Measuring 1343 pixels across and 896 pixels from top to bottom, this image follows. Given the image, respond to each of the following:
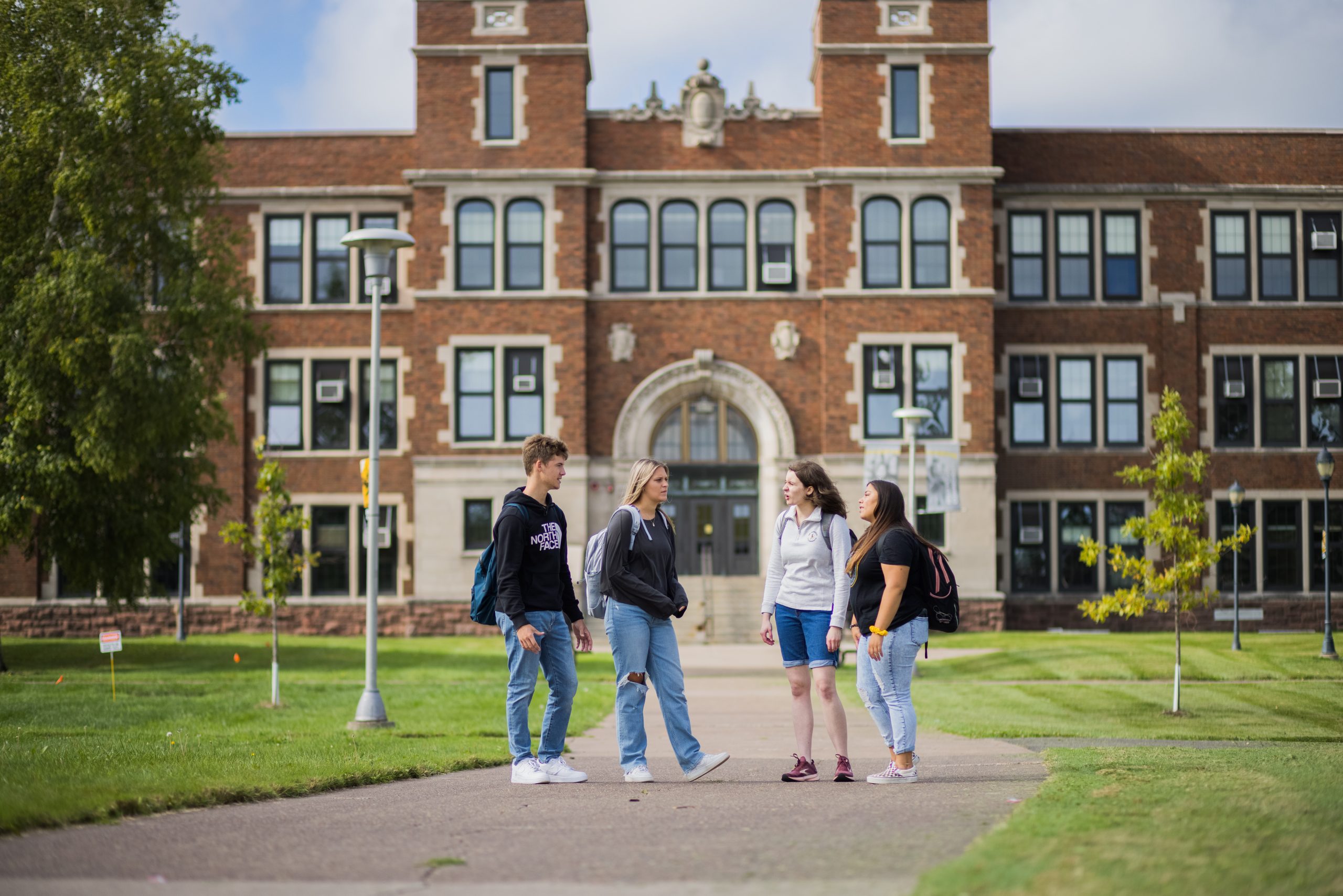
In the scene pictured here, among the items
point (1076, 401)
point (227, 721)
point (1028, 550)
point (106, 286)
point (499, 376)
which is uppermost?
point (106, 286)

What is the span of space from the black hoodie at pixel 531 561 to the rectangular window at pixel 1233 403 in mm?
27121

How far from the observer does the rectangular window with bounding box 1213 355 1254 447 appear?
32531mm

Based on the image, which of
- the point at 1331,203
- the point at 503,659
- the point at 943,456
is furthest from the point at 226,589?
the point at 1331,203

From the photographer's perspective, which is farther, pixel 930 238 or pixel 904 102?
pixel 904 102

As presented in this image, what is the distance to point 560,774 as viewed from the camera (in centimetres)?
888

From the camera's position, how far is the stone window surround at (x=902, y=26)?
31.1 m

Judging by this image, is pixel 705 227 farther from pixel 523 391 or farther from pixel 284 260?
pixel 284 260

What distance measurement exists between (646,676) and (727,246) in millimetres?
23433

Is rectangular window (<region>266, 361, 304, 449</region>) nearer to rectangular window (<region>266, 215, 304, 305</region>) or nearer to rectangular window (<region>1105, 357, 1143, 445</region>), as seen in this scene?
rectangular window (<region>266, 215, 304, 305</region>)

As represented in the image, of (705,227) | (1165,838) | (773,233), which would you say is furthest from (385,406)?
(1165,838)

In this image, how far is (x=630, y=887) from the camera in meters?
5.45

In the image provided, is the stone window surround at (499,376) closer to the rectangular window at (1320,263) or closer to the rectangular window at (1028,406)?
the rectangular window at (1028,406)

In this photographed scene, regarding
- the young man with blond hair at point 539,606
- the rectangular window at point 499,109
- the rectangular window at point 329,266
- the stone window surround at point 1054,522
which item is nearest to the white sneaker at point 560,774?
the young man with blond hair at point 539,606

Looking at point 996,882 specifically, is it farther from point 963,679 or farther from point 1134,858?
point 963,679
